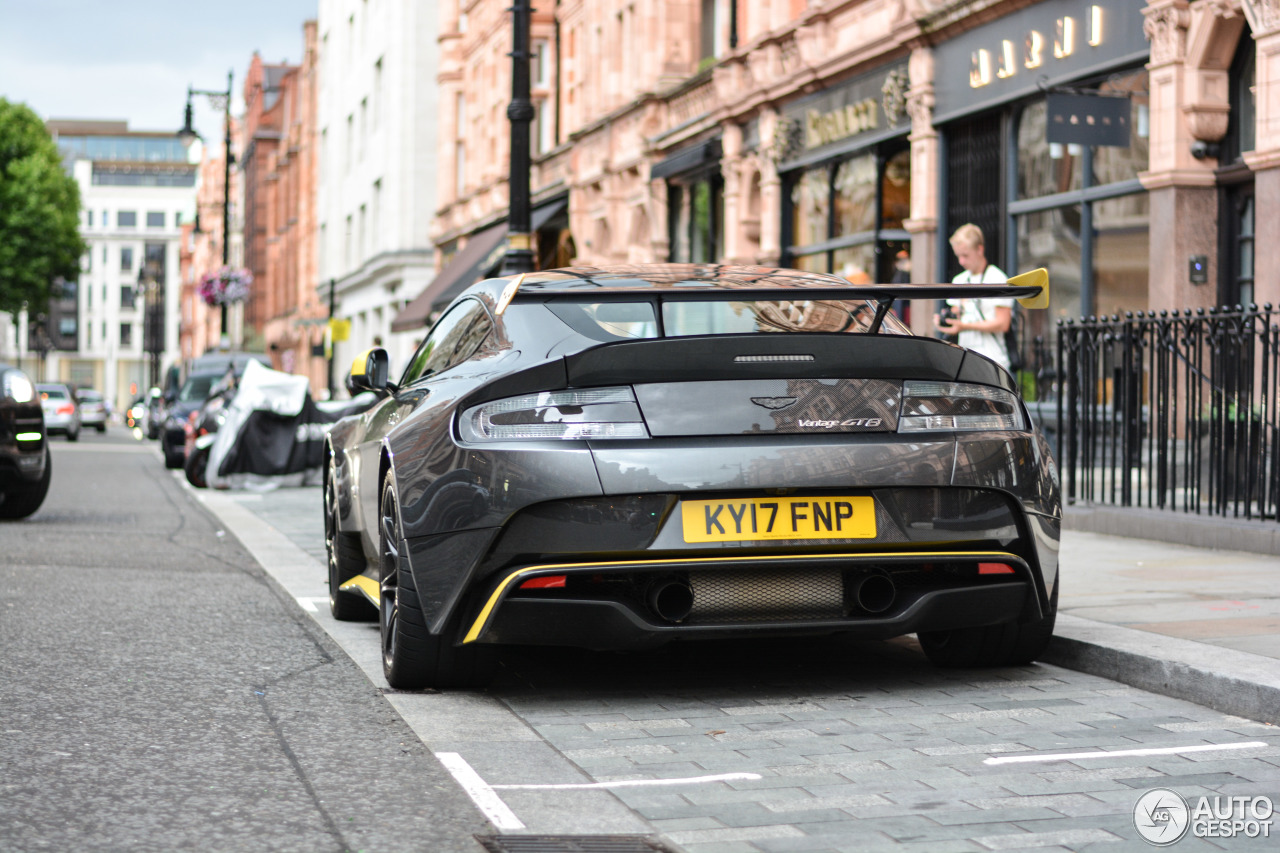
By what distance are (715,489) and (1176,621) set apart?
2425 millimetres

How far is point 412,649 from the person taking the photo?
5473 millimetres

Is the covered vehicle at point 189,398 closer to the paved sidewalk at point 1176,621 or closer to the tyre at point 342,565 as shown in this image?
the tyre at point 342,565

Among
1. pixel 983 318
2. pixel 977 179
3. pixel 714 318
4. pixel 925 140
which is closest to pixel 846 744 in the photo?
pixel 714 318

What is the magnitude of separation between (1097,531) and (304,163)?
5806 cm

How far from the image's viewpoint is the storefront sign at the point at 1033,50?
564 inches

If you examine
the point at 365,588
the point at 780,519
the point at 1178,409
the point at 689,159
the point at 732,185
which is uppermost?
the point at 689,159

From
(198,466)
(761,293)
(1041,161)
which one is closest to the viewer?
(761,293)

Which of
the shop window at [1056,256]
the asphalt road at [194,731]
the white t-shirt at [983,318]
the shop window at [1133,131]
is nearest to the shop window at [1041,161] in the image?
the shop window at [1056,256]

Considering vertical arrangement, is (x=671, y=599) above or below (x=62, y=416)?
below

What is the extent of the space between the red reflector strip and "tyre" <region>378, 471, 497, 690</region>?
1.23 ft

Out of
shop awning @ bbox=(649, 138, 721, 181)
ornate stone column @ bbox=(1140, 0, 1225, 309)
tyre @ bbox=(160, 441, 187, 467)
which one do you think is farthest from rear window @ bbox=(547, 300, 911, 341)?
tyre @ bbox=(160, 441, 187, 467)

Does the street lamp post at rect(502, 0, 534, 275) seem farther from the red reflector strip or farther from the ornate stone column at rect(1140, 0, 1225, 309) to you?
the red reflector strip

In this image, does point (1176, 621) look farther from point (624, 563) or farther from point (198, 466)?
point (198, 466)

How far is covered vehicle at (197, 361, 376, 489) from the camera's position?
1892 cm
